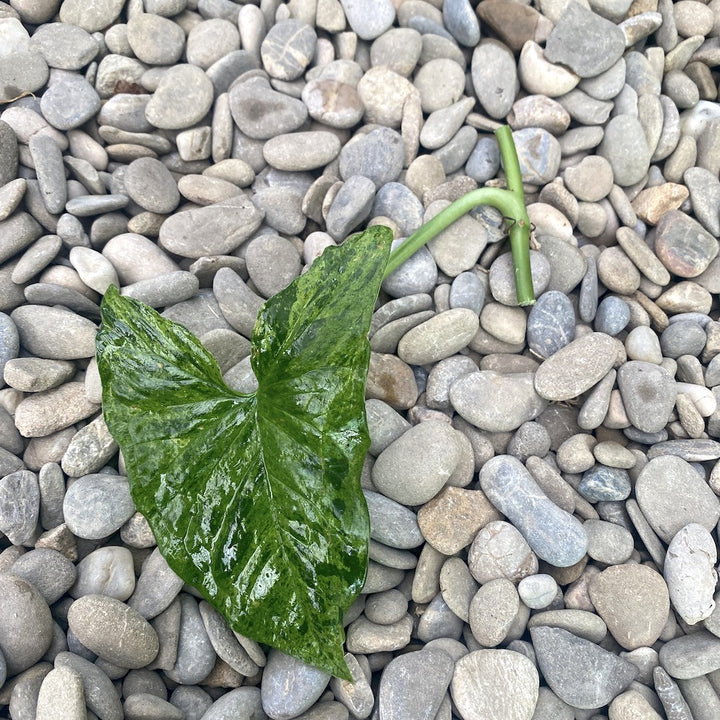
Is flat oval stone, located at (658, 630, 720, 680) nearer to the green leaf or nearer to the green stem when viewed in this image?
the green leaf

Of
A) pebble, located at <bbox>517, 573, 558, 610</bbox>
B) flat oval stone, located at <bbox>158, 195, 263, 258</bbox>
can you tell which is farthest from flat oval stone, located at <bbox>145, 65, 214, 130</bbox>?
pebble, located at <bbox>517, 573, 558, 610</bbox>

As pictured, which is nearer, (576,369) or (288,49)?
(576,369)

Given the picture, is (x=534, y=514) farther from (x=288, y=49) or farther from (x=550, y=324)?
(x=288, y=49)

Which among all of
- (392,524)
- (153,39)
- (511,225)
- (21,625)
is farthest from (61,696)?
(153,39)

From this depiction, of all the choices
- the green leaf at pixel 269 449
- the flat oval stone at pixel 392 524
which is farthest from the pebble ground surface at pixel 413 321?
the green leaf at pixel 269 449

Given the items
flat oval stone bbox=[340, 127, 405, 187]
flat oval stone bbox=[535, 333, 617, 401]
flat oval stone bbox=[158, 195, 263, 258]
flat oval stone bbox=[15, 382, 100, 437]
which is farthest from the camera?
flat oval stone bbox=[340, 127, 405, 187]

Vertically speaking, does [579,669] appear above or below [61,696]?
above

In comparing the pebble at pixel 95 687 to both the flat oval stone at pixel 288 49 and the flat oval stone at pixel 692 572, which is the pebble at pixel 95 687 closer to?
the flat oval stone at pixel 692 572
